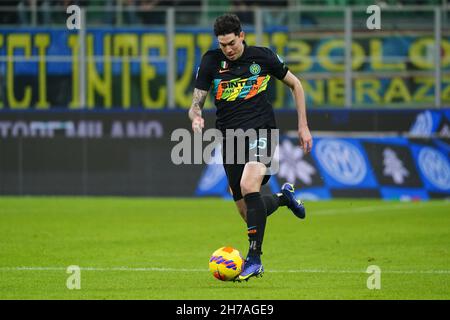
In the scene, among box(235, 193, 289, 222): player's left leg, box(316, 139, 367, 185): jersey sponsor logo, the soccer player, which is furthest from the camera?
box(316, 139, 367, 185): jersey sponsor logo

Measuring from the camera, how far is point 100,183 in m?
21.0

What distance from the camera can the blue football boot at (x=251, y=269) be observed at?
9281 millimetres

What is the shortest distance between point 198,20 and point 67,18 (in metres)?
2.53

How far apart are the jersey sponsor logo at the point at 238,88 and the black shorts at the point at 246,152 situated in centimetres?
35

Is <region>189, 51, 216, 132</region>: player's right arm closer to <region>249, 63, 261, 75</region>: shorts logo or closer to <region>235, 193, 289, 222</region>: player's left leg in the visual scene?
<region>249, 63, 261, 75</region>: shorts logo

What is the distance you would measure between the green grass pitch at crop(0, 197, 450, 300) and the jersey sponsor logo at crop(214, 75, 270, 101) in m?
1.63

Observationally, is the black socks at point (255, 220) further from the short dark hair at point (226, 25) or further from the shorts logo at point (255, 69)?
the short dark hair at point (226, 25)

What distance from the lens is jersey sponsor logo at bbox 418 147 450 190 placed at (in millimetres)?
20016

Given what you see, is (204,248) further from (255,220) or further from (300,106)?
(300,106)

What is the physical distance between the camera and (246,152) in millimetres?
9727

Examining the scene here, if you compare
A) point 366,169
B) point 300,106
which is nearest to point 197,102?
point 300,106

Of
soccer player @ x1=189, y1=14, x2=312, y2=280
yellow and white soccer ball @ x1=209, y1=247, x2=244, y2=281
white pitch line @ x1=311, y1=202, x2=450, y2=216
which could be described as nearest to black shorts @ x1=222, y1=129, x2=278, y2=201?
soccer player @ x1=189, y1=14, x2=312, y2=280

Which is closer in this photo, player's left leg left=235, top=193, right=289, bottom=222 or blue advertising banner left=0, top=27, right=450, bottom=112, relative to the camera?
player's left leg left=235, top=193, right=289, bottom=222

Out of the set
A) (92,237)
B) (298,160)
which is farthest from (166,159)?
(92,237)
